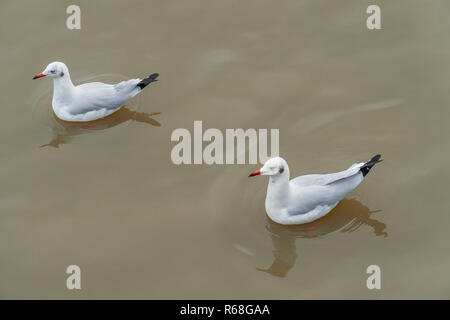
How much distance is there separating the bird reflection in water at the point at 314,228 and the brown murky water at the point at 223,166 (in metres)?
0.02

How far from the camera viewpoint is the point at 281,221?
836cm

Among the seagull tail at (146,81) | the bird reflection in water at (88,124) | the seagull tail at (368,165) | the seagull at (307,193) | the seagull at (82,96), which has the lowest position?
the seagull at (307,193)

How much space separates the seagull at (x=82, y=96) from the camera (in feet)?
31.8

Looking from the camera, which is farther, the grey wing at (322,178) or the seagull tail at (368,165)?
the seagull tail at (368,165)

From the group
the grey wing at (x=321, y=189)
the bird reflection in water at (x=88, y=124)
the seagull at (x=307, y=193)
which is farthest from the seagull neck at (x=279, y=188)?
the bird reflection in water at (x=88, y=124)

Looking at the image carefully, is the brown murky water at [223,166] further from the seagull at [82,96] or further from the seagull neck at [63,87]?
the seagull neck at [63,87]

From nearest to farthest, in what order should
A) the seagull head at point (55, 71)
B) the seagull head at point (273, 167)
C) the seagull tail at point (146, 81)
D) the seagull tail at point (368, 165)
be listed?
the seagull head at point (273, 167) → the seagull tail at point (368, 165) → the seagull head at point (55, 71) → the seagull tail at point (146, 81)

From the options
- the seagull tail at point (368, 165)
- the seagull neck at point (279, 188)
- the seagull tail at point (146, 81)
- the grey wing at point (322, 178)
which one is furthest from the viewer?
the seagull tail at point (146, 81)

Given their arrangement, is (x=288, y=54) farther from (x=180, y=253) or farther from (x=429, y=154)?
(x=180, y=253)

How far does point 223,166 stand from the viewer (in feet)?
30.2

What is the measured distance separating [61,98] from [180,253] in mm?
2920

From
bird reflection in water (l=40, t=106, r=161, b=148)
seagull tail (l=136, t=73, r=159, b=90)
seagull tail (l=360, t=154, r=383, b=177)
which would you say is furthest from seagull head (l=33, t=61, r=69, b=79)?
seagull tail (l=360, t=154, r=383, b=177)

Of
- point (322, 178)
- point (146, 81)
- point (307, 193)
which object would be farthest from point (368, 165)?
point (146, 81)

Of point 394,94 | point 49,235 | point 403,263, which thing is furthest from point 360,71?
point 49,235
